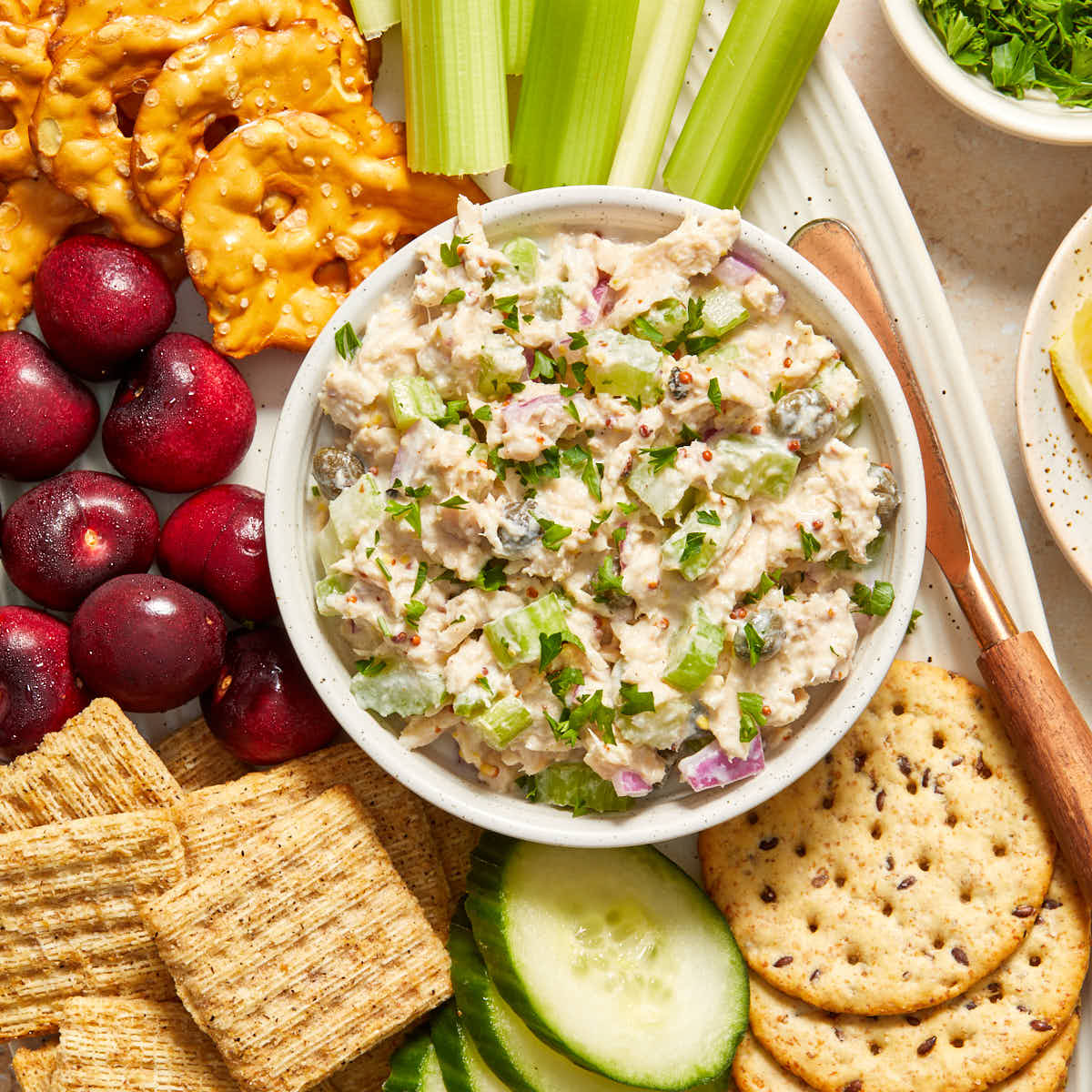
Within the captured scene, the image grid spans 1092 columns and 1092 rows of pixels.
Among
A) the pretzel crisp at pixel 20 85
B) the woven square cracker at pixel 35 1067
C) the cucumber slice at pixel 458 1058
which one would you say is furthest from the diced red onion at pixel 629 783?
the pretzel crisp at pixel 20 85

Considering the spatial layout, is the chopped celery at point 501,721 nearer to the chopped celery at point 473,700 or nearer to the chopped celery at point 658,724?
the chopped celery at point 473,700

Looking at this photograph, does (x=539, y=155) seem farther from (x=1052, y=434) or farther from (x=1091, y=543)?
(x=1091, y=543)

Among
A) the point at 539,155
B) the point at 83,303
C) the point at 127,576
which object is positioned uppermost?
the point at 539,155

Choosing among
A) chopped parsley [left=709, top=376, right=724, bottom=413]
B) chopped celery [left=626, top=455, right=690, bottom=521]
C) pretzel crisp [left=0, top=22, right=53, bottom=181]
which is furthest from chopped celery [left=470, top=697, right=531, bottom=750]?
pretzel crisp [left=0, top=22, right=53, bottom=181]

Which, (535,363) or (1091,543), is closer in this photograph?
(535,363)

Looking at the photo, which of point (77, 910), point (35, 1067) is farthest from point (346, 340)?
point (35, 1067)

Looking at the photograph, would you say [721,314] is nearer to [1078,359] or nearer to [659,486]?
[659,486]

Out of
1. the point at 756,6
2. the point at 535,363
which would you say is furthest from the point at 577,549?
the point at 756,6

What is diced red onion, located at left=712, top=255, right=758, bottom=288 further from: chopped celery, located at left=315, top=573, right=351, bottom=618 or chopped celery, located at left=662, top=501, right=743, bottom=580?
chopped celery, located at left=315, top=573, right=351, bottom=618
